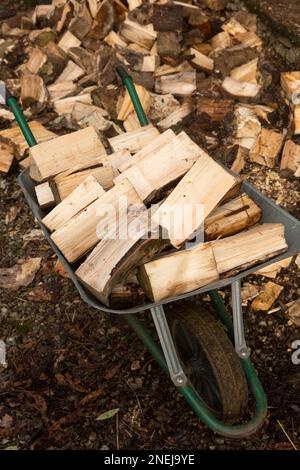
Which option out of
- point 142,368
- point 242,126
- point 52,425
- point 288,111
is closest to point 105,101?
point 242,126

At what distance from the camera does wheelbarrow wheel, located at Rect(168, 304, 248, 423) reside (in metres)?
2.29

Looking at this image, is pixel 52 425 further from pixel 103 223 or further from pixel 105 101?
pixel 105 101

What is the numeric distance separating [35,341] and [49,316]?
178 millimetres

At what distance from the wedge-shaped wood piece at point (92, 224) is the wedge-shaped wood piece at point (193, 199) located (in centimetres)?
16

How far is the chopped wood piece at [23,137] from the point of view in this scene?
363cm

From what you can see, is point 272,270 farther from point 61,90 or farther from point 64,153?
point 61,90

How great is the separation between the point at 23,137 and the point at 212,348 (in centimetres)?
216

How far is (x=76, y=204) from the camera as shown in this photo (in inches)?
95.3

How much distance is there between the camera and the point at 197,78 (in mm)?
4082

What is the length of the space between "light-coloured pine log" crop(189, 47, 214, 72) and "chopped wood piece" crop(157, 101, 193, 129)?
39 centimetres

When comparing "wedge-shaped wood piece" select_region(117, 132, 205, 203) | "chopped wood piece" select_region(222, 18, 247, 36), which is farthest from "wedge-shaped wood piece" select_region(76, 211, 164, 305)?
"chopped wood piece" select_region(222, 18, 247, 36)

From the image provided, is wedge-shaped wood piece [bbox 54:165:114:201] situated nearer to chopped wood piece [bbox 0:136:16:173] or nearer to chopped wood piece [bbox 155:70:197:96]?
chopped wood piece [bbox 0:136:16:173]

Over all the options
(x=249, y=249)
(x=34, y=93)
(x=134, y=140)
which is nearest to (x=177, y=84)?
(x=34, y=93)

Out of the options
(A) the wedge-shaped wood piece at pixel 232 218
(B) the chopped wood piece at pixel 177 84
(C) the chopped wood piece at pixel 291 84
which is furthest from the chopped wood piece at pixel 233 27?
(A) the wedge-shaped wood piece at pixel 232 218
